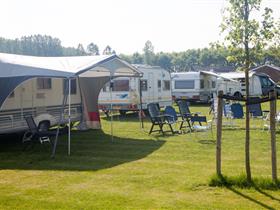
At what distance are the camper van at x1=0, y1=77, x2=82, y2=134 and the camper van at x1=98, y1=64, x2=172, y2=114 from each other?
3.29 metres

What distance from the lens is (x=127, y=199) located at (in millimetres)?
5582

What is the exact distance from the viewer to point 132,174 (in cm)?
710

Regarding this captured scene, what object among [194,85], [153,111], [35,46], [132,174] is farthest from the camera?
[35,46]

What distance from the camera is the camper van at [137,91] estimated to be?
1817 centimetres

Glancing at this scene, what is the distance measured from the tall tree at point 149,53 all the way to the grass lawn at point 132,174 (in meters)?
96.4

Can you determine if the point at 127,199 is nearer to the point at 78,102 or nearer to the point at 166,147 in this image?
the point at 166,147

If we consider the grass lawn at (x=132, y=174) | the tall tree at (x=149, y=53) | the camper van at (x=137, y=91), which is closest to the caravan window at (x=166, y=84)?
the camper van at (x=137, y=91)

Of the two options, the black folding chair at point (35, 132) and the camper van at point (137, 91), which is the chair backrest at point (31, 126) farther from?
the camper van at point (137, 91)

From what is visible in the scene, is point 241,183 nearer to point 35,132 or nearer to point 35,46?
point 35,132

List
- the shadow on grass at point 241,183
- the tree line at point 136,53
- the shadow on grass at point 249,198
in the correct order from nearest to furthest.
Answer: the shadow on grass at point 249,198, the shadow on grass at point 241,183, the tree line at point 136,53

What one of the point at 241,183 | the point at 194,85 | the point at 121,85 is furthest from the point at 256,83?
the point at 241,183

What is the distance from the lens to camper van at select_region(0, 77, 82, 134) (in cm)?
1082

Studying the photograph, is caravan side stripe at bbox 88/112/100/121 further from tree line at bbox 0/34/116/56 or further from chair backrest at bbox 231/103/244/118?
tree line at bbox 0/34/116/56

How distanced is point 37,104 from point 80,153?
10.7ft
